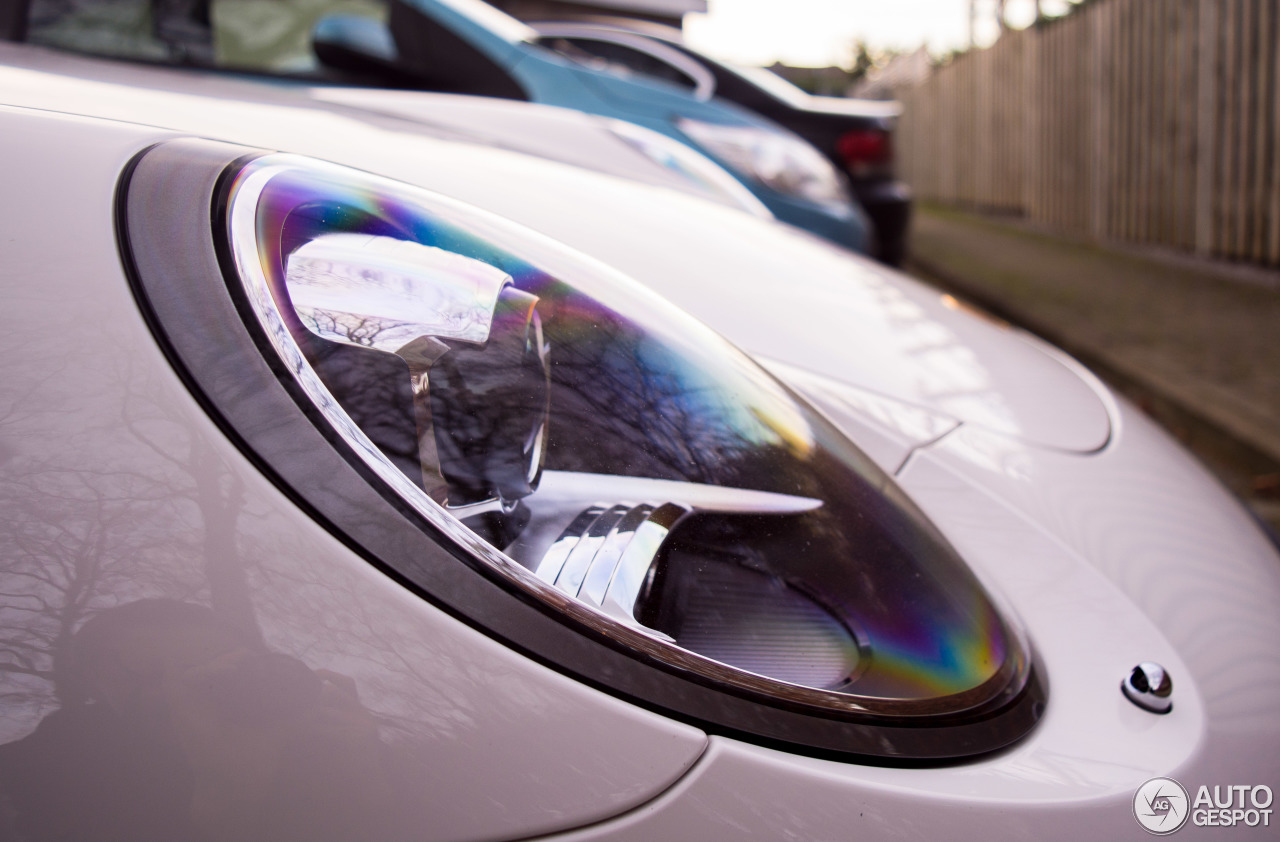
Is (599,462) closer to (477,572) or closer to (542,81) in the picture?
(477,572)

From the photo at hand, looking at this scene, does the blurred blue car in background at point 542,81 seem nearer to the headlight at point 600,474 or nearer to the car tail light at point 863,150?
the car tail light at point 863,150

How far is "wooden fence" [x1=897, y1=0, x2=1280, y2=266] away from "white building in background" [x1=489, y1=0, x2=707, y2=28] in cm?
487

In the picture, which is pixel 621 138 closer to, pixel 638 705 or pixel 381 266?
pixel 381 266

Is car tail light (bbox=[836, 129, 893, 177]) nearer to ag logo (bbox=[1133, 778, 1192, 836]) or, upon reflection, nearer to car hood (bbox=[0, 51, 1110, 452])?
car hood (bbox=[0, 51, 1110, 452])

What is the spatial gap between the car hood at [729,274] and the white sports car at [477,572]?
6 centimetres

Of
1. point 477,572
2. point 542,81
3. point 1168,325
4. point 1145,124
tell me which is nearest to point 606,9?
point 1145,124

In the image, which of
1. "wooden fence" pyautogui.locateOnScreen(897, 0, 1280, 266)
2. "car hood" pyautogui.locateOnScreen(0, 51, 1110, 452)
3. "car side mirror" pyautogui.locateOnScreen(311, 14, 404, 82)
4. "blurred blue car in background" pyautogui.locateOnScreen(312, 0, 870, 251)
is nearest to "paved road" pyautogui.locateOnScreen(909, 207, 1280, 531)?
"wooden fence" pyautogui.locateOnScreen(897, 0, 1280, 266)

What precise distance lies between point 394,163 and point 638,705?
798 millimetres

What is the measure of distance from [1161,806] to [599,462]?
22.0 inches

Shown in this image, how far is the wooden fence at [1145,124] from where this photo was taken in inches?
236

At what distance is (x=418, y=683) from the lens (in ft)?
2.21

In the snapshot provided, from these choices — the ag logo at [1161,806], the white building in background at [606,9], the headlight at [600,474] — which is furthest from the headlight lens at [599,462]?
the white building in background at [606,9]

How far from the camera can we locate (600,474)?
0.87 m

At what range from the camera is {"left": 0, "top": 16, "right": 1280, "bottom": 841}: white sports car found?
652mm
